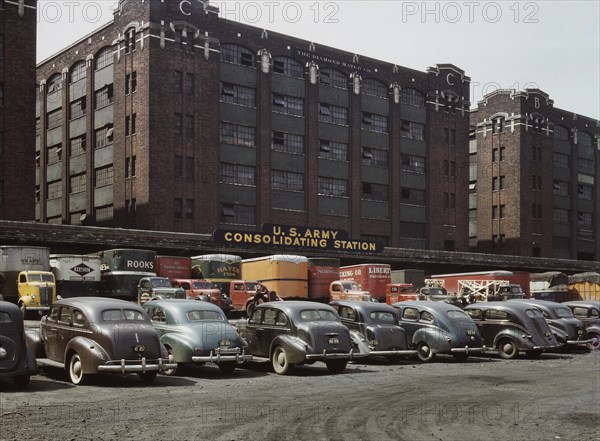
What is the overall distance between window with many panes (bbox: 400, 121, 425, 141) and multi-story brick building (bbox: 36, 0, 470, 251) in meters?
0.14

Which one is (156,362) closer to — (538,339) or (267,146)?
(538,339)

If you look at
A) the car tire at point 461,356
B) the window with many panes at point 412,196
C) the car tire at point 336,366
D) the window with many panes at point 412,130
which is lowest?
the car tire at point 461,356

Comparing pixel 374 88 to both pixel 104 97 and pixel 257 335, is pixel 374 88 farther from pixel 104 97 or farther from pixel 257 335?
pixel 257 335

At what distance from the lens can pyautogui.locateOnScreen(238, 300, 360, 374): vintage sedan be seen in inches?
793

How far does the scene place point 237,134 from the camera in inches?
2662

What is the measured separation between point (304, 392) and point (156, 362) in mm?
3382

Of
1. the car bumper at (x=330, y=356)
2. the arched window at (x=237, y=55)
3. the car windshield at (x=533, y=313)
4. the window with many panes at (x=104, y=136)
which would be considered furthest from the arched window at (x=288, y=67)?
the car bumper at (x=330, y=356)

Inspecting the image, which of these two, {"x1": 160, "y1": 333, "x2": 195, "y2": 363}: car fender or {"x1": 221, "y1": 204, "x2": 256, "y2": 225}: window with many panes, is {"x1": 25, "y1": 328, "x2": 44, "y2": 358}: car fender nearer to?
{"x1": 160, "y1": 333, "x2": 195, "y2": 363}: car fender

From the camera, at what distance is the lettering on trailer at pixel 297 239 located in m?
56.6

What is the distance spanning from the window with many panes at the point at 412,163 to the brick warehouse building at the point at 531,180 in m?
13.6

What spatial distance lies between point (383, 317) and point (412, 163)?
5690cm

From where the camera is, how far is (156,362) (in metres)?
17.3

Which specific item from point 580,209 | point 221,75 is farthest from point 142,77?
point 580,209

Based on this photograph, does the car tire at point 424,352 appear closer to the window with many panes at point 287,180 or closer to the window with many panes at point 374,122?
the window with many panes at point 287,180
